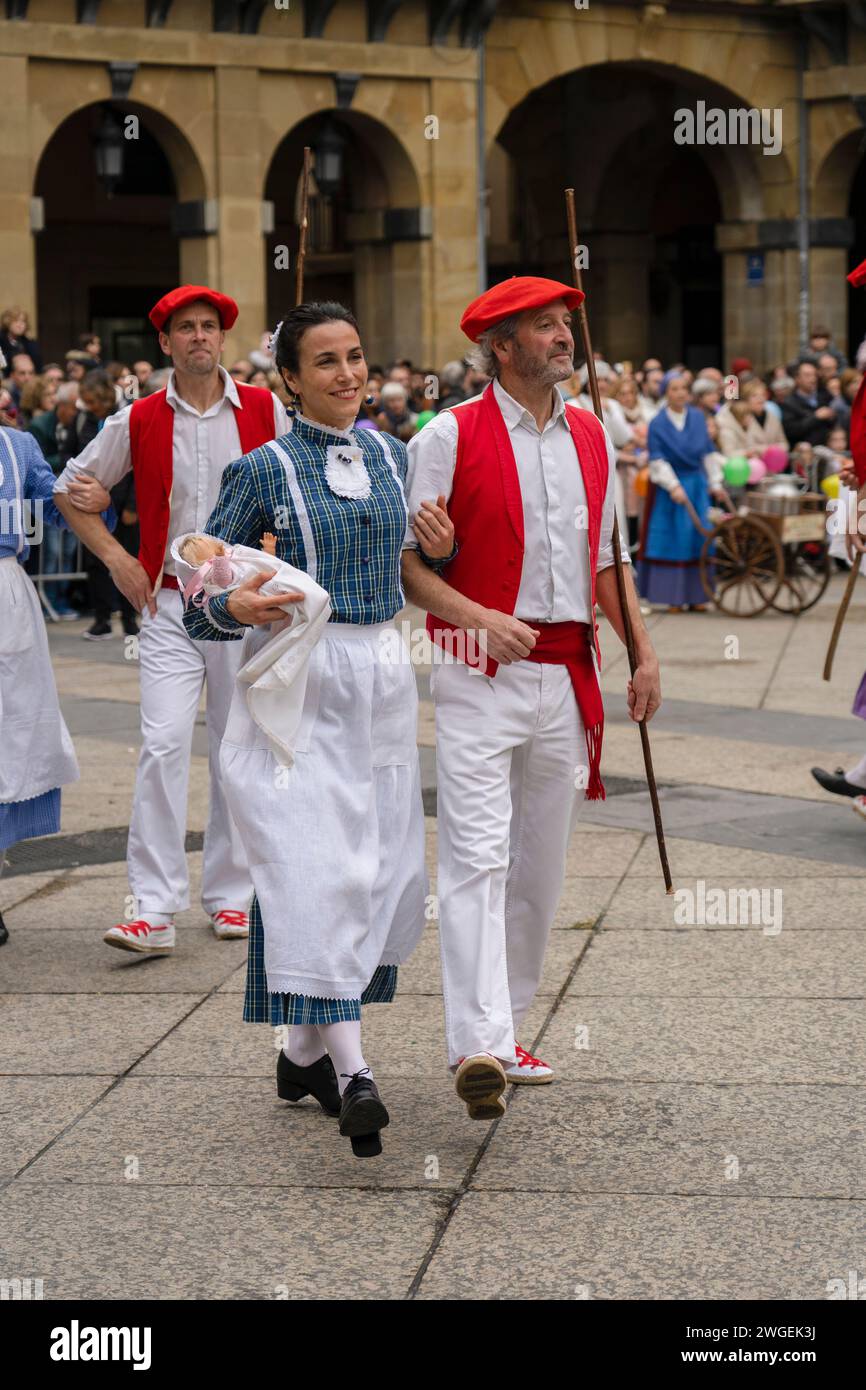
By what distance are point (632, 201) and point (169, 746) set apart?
27133 millimetres

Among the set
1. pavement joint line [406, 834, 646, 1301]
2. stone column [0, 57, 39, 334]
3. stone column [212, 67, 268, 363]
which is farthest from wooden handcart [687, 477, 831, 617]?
pavement joint line [406, 834, 646, 1301]

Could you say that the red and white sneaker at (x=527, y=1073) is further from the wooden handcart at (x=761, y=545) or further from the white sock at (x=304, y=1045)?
the wooden handcart at (x=761, y=545)

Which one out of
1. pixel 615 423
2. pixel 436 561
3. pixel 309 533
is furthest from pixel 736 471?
pixel 309 533

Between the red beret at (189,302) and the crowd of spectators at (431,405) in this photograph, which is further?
the crowd of spectators at (431,405)

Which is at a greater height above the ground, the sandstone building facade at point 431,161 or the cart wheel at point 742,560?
the sandstone building facade at point 431,161

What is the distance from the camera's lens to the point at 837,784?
26.9 ft

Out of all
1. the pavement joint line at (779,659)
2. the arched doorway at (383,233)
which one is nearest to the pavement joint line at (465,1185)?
the pavement joint line at (779,659)

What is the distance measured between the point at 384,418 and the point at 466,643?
45.3ft

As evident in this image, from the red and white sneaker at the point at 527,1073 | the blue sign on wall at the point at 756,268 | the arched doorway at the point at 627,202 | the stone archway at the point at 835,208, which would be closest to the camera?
the red and white sneaker at the point at 527,1073

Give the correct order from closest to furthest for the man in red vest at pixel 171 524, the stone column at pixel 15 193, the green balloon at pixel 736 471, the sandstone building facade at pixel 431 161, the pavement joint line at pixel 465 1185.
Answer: the pavement joint line at pixel 465 1185 → the man in red vest at pixel 171 524 → the green balloon at pixel 736 471 → the stone column at pixel 15 193 → the sandstone building facade at pixel 431 161

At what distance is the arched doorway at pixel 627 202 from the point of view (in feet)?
103

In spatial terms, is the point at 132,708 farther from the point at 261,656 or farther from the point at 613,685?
the point at 261,656

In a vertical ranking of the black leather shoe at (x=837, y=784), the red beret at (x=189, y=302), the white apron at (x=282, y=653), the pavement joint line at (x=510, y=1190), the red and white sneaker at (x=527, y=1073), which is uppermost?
the red beret at (x=189, y=302)

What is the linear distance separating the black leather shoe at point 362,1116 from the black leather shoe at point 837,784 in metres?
3.88
